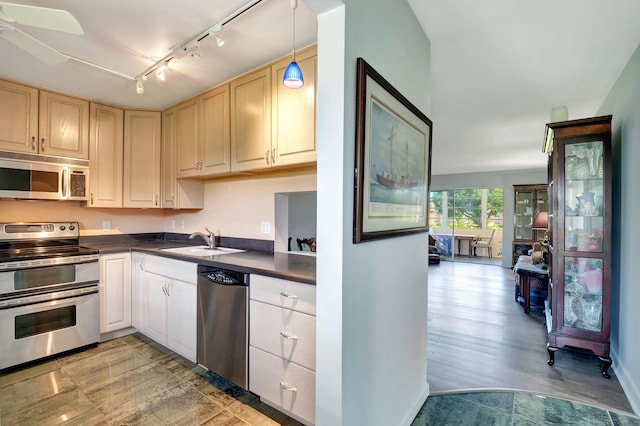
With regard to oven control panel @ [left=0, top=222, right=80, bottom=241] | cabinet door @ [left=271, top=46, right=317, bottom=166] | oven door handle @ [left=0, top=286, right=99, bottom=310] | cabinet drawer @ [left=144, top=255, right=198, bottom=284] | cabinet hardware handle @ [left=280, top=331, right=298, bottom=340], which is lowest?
oven door handle @ [left=0, top=286, right=99, bottom=310]

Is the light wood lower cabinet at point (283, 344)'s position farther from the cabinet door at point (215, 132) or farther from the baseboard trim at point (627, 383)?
the baseboard trim at point (627, 383)

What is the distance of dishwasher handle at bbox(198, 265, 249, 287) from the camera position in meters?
1.98

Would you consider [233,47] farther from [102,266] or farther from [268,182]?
[102,266]

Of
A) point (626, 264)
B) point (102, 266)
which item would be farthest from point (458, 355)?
point (102, 266)

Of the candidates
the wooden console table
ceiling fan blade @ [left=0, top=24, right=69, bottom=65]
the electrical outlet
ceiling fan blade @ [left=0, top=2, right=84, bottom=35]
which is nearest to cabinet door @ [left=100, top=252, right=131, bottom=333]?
the electrical outlet

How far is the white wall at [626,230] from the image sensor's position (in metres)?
2.11

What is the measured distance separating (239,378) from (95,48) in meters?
2.45

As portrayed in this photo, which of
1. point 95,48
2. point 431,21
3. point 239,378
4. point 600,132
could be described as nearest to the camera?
point 431,21

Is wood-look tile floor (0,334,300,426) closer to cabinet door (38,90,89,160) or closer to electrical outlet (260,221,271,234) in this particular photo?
electrical outlet (260,221,271,234)

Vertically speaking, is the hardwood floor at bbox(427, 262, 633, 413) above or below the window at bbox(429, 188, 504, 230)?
below

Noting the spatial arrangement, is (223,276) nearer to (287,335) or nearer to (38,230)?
(287,335)

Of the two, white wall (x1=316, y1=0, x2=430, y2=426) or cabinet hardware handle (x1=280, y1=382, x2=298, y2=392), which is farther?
cabinet hardware handle (x1=280, y1=382, x2=298, y2=392)

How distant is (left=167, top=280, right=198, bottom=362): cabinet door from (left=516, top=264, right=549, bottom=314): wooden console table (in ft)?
13.0

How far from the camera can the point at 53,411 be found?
192 centimetres
